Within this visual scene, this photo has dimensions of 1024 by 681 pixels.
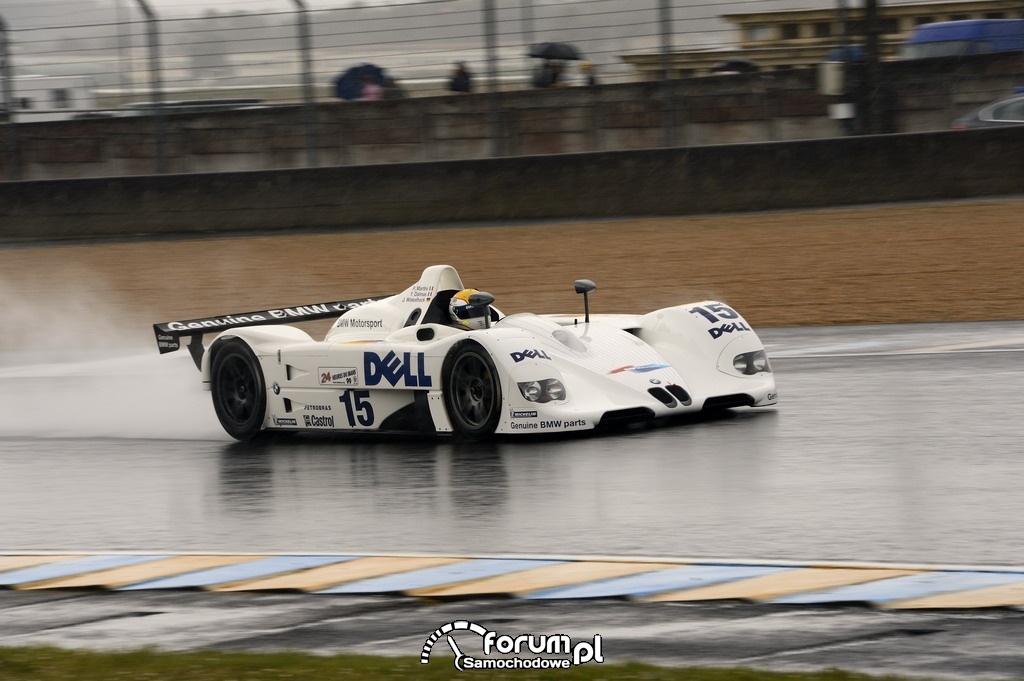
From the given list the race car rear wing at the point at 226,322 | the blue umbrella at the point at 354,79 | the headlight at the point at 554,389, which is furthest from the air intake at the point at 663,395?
the blue umbrella at the point at 354,79

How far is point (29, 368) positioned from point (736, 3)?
1079cm

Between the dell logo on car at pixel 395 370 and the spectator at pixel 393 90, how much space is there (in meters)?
15.2

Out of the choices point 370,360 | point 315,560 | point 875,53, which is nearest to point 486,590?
point 315,560

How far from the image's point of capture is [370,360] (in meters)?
10.1

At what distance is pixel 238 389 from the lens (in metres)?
11.1

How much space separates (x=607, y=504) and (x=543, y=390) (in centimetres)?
195

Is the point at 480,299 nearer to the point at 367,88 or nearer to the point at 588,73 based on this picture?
the point at 588,73

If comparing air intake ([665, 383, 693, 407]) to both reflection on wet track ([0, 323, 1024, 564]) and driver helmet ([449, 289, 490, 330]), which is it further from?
driver helmet ([449, 289, 490, 330])

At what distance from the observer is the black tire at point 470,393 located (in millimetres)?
9617

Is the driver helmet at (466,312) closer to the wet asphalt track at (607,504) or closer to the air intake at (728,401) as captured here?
the wet asphalt track at (607,504)

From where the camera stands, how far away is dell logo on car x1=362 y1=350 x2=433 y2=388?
9875mm

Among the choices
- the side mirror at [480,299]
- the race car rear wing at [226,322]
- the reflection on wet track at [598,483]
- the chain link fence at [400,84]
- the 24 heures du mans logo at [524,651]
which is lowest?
the 24 heures du mans logo at [524,651]

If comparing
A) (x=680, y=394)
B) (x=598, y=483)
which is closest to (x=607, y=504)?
(x=598, y=483)

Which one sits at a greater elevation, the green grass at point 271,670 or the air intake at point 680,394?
the air intake at point 680,394
